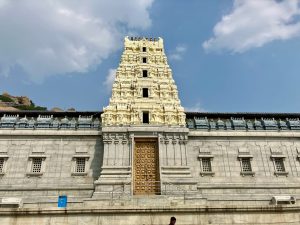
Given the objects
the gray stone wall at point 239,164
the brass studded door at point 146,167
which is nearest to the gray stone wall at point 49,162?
the brass studded door at point 146,167

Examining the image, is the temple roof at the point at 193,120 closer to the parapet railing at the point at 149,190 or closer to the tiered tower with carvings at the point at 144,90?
the tiered tower with carvings at the point at 144,90

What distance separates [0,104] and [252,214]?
271ft

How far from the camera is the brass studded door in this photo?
1081 inches

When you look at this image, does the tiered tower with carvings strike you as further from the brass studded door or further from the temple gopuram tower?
the brass studded door

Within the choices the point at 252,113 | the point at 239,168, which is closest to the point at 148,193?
the point at 239,168

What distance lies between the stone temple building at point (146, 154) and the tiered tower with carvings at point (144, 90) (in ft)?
0.41

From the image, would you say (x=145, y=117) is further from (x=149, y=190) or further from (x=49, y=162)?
(x=49, y=162)

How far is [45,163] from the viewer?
29266mm

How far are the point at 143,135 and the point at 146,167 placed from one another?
3.25 meters

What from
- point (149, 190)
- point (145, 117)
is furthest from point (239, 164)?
point (145, 117)

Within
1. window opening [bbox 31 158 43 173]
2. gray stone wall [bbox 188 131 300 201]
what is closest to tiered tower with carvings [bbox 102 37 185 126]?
gray stone wall [bbox 188 131 300 201]

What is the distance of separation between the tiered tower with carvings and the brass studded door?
2.46 metres

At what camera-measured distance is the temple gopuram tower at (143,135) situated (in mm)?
27312

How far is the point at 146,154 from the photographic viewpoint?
96.1 ft
